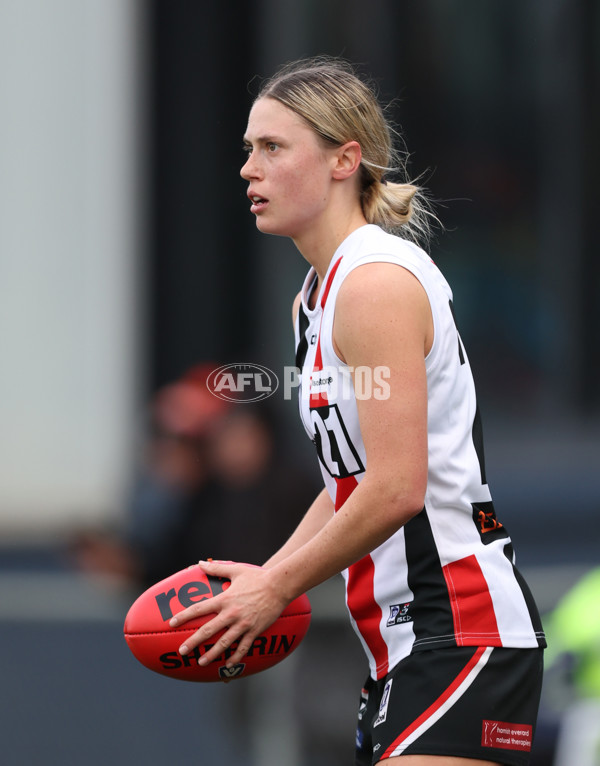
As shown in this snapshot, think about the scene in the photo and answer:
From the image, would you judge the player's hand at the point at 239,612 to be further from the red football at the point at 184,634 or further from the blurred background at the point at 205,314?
the blurred background at the point at 205,314

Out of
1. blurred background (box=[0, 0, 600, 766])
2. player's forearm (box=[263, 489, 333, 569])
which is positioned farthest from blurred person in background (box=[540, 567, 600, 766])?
player's forearm (box=[263, 489, 333, 569])

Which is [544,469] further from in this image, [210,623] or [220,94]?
[210,623]

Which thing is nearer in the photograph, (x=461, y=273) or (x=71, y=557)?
(x=71, y=557)

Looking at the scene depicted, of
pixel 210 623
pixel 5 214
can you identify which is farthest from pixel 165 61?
pixel 210 623

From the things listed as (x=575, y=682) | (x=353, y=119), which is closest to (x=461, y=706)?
(x=353, y=119)

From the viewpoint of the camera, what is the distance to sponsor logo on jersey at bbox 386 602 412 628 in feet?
8.57

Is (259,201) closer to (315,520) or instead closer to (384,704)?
(315,520)

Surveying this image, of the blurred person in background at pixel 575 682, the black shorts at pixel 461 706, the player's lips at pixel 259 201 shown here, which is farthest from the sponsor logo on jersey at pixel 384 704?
the blurred person in background at pixel 575 682

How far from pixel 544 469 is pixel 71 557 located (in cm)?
336

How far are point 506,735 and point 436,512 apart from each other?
50 centimetres

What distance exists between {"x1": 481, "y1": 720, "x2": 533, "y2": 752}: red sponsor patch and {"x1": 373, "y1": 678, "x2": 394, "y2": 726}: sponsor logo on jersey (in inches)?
8.4

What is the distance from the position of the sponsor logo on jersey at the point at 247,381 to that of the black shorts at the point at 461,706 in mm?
1197

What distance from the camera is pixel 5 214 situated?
24.0ft

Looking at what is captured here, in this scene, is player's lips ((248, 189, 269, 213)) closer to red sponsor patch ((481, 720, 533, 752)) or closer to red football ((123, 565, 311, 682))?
red football ((123, 565, 311, 682))
